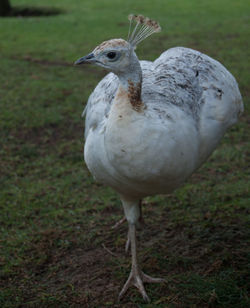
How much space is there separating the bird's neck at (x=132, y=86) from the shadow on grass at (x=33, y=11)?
11.5 meters

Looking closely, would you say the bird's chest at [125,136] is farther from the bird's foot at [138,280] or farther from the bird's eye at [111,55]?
the bird's foot at [138,280]

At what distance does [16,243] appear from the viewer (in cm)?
356

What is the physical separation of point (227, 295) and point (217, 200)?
1.29 meters

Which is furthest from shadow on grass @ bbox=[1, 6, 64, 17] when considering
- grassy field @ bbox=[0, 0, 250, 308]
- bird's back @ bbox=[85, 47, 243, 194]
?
bird's back @ bbox=[85, 47, 243, 194]

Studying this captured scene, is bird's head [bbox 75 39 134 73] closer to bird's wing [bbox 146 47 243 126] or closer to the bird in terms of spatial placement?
the bird

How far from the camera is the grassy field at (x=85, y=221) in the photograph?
2.99 metres

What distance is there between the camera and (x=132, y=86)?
2420 millimetres

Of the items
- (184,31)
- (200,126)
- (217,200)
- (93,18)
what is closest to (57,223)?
(217,200)

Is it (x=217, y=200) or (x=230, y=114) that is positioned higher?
(x=230, y=114)

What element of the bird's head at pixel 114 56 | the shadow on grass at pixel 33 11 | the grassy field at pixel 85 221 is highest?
the bird's head at pixel 114 56

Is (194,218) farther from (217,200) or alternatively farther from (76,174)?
(76,174)

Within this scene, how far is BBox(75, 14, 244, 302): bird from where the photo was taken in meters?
2.36

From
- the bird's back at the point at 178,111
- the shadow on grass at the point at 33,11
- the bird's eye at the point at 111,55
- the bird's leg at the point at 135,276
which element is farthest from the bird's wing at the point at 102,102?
the shadow on grass at the point at 33,11

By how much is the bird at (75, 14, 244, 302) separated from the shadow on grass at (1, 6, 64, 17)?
10.9 m
